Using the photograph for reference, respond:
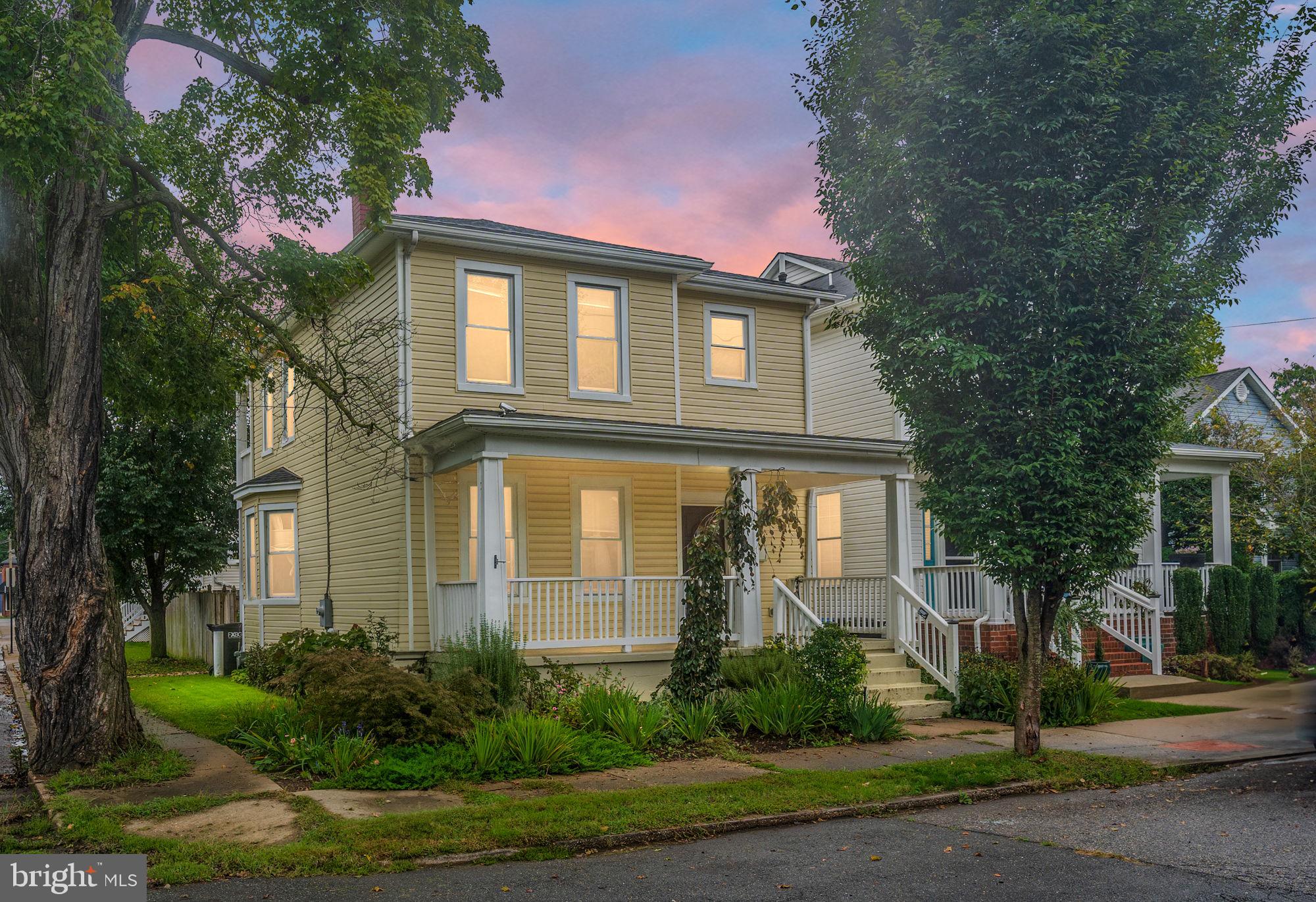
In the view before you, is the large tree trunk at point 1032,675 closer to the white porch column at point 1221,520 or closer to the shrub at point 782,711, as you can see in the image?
the shrub at point 782,711

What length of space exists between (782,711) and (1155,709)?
21.5 feet

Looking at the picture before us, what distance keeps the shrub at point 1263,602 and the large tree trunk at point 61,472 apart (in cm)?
1933

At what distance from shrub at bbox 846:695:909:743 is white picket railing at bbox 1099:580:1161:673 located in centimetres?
688

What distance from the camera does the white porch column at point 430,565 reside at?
15.5 metres

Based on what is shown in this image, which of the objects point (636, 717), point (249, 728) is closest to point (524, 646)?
point (636, 717)

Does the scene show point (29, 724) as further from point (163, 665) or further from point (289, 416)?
point (163, 665)

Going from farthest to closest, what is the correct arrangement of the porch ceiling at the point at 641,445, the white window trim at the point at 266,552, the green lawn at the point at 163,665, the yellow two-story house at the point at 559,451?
the green lawn at the point at 163,665 < the white window trim at the point at 266,552 < the yellow two-story house at the point at 559,451 < the porch ceiling at the point at 641,445

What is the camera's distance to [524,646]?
45.2ft

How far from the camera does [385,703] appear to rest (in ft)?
35.0

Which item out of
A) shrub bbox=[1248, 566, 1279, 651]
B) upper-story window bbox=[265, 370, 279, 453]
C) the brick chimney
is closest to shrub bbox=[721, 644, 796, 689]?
the brick chimney

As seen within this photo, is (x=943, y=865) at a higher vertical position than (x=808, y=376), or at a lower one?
lower

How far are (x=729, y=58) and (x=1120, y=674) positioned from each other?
38.8ft

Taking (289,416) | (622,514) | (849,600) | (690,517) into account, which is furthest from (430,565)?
(289,416)

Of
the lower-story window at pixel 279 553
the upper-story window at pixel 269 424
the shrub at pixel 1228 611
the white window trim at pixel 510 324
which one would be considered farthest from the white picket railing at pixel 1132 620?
the upper-story window at pixel 269 424
